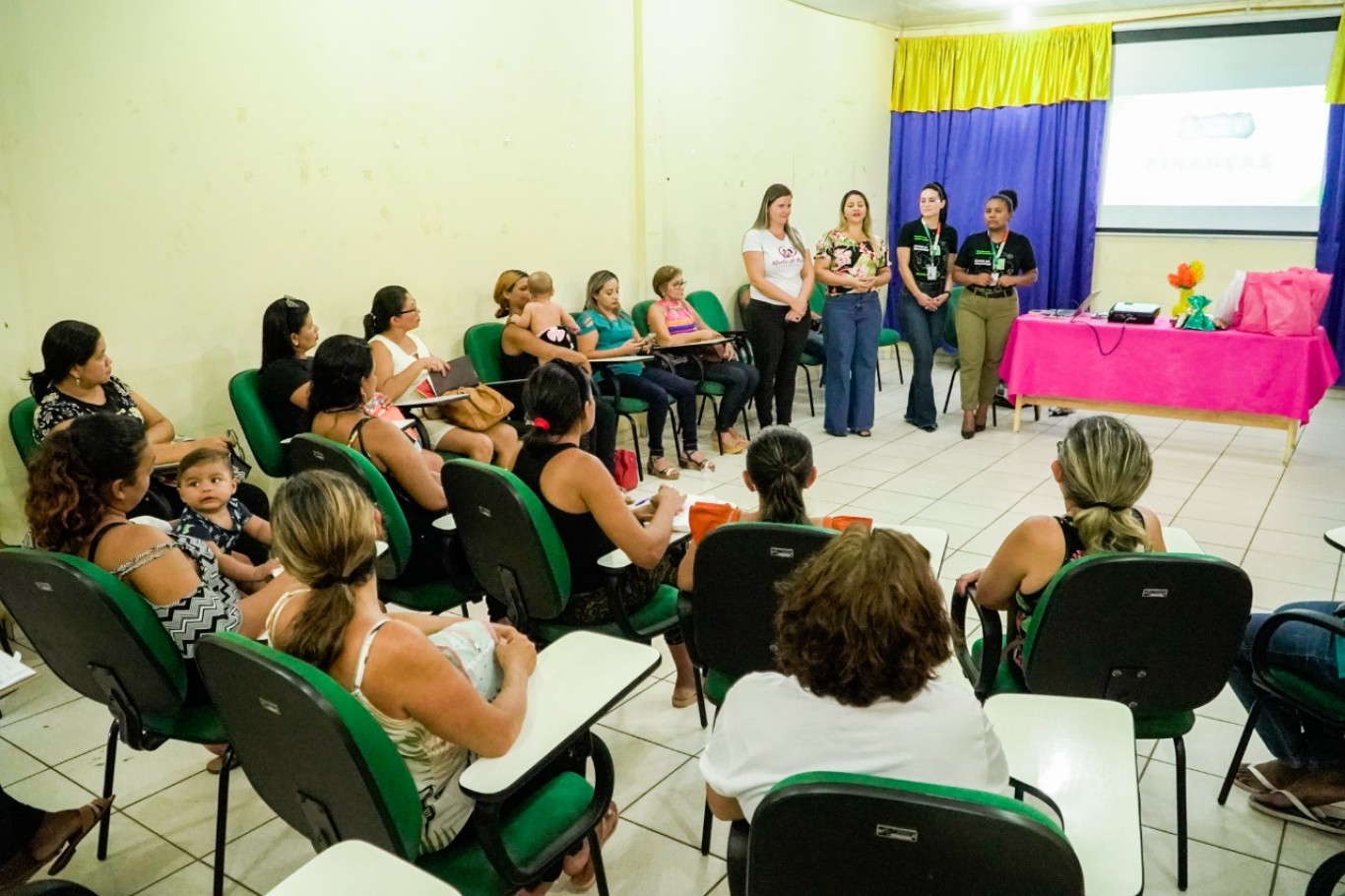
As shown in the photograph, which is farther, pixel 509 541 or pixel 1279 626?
pixel 509 541

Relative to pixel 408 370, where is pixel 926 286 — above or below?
above

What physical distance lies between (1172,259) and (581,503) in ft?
21.6

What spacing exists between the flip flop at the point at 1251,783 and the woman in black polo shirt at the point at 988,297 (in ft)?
12.1

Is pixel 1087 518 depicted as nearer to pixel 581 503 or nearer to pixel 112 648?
pixel 581 503

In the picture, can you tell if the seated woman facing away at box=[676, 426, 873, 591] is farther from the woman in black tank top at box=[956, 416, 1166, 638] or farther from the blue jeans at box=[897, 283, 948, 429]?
the blue jeans at box=[897, 283, 948, 429]

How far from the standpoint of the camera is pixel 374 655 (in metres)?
1.50

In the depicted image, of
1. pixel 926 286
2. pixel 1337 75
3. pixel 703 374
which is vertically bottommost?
pixel 703 374

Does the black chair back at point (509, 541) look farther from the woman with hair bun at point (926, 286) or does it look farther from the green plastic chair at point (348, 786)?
the woman with hair bun at point (926, 286)

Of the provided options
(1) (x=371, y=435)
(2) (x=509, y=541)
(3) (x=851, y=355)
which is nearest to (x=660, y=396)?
(3) (x=851, y=355)

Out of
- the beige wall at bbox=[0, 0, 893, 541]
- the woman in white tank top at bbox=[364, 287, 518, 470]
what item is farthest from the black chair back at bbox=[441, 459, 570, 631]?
the beige wall at bbox=[0, 0, 893, 541]

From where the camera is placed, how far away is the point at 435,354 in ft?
16.1

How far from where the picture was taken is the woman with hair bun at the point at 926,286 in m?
6.07

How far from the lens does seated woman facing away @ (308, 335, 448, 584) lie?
2.89 m

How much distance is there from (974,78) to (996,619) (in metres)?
6.72
